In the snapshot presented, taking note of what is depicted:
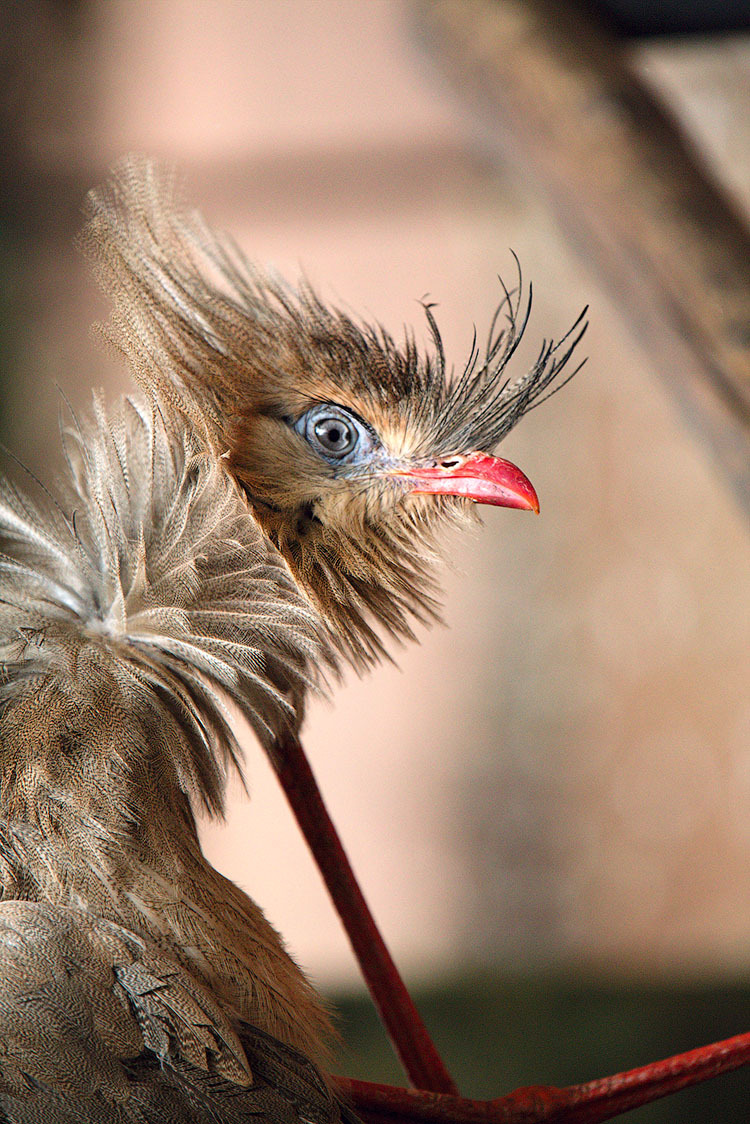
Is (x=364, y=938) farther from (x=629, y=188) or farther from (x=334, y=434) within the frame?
(x=629, y=188)

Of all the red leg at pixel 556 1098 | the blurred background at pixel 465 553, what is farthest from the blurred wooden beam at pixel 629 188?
the blurred background at pixel 465 553

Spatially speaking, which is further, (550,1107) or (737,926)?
(737,926)

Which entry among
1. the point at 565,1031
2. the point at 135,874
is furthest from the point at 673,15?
the point at 565,1031

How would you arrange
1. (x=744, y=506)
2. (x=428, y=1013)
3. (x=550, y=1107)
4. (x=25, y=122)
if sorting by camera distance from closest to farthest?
(x=550, y=1107), (x=744, y=506), (x=428, y=1013), (x=25, y=122)

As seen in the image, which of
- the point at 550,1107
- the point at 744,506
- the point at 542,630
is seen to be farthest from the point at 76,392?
the point at 550,1107

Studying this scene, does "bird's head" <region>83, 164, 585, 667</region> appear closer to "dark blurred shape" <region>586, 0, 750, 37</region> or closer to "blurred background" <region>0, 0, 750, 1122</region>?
"dark blurred shape" <region>586, 0, 750, 37</region>

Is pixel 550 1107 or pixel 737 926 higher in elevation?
pixel 737 926

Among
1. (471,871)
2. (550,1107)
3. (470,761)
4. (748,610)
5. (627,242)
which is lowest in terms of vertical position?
(550,1107)

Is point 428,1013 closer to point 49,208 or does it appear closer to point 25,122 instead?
point 49,208
